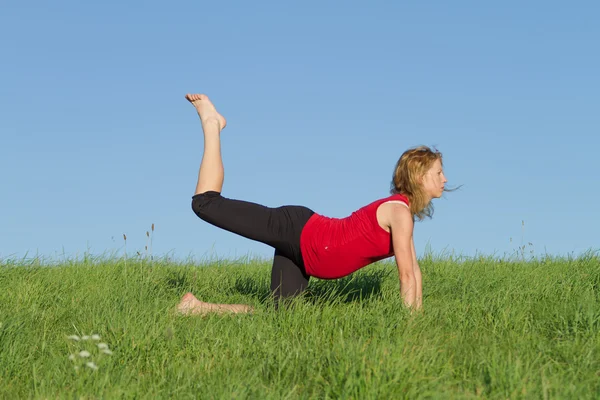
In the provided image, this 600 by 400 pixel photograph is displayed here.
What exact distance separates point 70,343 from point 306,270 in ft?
7.06

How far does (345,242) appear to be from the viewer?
5.61 metres

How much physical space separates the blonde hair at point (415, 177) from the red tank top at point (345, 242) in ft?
0.35

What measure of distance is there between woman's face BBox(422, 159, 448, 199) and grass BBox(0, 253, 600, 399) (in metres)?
1.03

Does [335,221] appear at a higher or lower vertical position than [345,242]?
higher

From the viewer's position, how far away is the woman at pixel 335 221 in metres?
5.54

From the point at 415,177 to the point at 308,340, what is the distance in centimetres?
186

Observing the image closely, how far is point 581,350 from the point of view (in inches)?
176

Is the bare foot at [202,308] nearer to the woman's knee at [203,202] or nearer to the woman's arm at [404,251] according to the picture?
the woman's knee at [203,202]

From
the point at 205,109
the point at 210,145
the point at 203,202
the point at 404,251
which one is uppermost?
the point at 205,109

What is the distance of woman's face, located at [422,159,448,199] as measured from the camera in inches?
225

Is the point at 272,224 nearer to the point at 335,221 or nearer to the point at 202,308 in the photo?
the point at 335,221

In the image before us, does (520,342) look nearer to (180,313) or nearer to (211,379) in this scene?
(211,379)

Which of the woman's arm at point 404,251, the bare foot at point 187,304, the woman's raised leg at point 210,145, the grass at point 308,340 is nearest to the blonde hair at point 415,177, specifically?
the woman's arm at point 404,251

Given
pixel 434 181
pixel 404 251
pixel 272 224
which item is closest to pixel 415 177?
pixel 434 181
